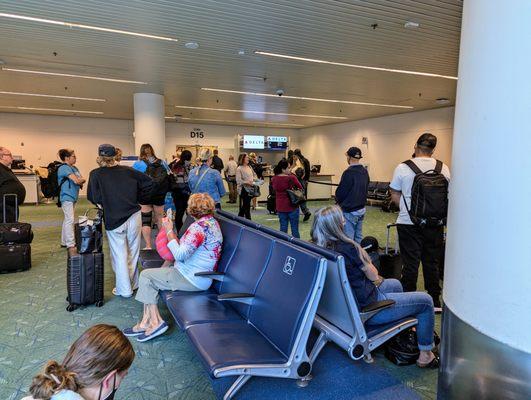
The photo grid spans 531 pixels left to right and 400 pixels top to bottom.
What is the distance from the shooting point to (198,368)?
251 cm

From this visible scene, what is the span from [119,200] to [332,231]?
227 cm

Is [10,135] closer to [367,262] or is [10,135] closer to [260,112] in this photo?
[260,112]

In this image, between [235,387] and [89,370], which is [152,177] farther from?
[89,370]

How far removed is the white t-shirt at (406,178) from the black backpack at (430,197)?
3.5 inches

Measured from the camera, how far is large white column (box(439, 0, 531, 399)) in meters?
1.14

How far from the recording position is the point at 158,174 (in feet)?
17.6

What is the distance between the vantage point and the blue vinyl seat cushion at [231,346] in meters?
1.83

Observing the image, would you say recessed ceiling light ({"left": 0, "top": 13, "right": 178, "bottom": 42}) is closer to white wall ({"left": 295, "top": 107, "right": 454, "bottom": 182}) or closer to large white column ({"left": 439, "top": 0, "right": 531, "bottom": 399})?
large white column ({"left": 439, "top": 0, "right": 531, "bottom": 399})

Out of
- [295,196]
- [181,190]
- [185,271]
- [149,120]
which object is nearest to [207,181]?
[181,190]

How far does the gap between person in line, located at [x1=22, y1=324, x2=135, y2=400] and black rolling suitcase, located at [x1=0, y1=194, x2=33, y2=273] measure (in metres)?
4.14

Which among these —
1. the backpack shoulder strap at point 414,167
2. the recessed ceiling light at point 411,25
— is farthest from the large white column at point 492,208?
the recessed ceiling light at point 411,25

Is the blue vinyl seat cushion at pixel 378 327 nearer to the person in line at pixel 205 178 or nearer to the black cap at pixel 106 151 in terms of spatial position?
the black cap at pixel 106 151

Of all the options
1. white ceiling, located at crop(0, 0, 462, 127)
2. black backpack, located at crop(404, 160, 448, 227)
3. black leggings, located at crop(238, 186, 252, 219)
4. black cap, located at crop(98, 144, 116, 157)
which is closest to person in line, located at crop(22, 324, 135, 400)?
black backpack, located at crop(404, 160, 448, 227)

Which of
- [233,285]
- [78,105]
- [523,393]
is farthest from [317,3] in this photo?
[78,105]
